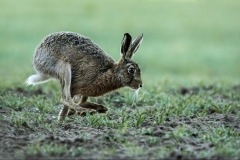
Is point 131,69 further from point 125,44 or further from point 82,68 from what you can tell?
point 82,68

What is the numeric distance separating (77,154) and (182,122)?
2.21 metres

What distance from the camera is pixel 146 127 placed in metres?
7.42

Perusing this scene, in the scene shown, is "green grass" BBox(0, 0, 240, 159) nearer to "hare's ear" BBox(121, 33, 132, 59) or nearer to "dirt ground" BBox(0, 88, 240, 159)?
"dirt ground" BBox(0, 88, 240, 159)

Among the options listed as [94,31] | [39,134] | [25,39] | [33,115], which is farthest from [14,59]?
[39,134]

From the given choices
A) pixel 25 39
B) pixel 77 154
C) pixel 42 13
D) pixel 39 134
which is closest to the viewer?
pixel 77 154

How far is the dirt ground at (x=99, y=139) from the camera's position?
589cm

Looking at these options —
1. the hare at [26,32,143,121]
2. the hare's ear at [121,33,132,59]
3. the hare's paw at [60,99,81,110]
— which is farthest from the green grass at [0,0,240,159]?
the hare's ear at [121,33,132,59]

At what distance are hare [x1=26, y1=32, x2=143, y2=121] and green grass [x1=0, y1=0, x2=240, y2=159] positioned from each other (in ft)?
1.18

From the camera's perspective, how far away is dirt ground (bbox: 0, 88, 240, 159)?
5.89m

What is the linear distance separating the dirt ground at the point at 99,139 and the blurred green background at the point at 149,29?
551 cm

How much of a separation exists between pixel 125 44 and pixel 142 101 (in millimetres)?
1614

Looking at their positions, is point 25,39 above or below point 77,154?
above

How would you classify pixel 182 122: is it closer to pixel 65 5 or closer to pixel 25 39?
pixel 25 39

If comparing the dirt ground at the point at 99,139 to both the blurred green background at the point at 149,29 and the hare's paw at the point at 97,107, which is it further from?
the blurred green background at the point at 149,29
